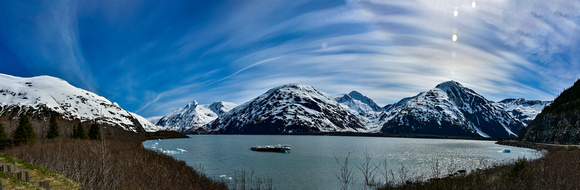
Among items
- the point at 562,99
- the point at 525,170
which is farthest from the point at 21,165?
the point at 562,99

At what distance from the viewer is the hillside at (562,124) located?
124025mm

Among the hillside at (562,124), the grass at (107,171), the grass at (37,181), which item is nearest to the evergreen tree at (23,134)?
the grass at (107,171)

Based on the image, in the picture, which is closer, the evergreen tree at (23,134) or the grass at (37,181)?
the grass at (37,181)

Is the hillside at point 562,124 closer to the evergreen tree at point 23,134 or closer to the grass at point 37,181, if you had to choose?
the grass at point 37,181

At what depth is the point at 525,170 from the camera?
25500 mm

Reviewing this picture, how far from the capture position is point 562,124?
134 meters

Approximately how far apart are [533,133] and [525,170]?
187m

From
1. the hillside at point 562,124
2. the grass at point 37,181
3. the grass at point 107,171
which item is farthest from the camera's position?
the hillside at point 562,124

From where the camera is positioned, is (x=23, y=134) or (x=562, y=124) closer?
(x=23, y=134)

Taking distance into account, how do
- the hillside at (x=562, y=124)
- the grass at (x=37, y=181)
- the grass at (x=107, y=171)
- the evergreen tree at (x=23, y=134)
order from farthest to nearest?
the hillside at (x=562, y=124), the evergreen tree at (x=23, y=134), the grass at (x=107, y=171), the grass at (x=37, y=181)

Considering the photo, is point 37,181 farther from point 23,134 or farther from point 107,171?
point 23,134

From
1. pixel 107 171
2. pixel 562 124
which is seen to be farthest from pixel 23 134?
pixel 562 124

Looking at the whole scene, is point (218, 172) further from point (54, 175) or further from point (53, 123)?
point (53, 123)

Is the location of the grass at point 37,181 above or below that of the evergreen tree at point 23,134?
below
